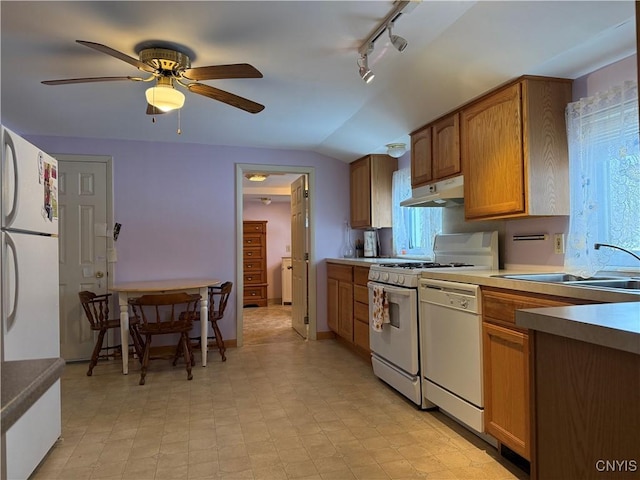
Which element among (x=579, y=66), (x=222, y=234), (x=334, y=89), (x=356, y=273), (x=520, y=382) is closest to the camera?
(x=520, y=382)

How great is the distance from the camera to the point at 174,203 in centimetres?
445

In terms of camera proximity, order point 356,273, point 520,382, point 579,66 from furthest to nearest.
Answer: point 356,273, point 579,66, point 520,382

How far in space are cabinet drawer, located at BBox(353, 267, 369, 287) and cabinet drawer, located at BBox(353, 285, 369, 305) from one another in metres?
0.04

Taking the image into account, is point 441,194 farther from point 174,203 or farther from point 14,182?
point 174,203

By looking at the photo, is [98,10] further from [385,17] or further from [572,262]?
[572,262]

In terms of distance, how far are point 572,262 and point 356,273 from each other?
2025 mm

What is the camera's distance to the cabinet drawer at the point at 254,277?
7.69m

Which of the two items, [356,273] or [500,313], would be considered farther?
[356,273]

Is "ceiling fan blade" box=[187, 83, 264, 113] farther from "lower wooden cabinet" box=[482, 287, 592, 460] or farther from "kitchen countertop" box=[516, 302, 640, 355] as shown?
"kitchen countertop" box=[516, 302, 640, 355]

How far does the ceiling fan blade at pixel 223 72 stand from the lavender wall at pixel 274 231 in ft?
18.6

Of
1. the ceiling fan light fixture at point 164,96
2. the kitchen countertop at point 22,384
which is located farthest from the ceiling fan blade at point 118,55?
the kitchen countertop at point 22,384

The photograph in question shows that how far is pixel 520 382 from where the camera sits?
1.95 metres

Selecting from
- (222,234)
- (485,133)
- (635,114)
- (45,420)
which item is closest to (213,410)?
(45,420)

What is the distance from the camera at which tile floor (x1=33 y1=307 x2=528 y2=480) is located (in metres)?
2.06
